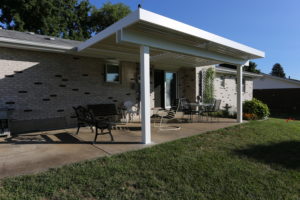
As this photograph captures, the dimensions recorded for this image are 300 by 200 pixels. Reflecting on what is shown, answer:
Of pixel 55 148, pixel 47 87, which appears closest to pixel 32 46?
pixel 47 87

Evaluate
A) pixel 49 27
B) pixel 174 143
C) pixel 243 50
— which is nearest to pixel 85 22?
pixel 49 27

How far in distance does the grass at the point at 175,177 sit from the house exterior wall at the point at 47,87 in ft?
12.2

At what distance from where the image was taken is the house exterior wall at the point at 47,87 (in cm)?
546

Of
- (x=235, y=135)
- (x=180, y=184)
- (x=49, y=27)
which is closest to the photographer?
(x=180, y=184)

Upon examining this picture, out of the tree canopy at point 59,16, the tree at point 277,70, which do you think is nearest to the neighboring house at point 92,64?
the tree canopy at point 59,16

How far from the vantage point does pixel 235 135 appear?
541 centimetres

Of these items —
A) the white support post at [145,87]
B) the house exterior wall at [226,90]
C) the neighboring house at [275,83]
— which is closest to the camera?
the white support post at [145,87]

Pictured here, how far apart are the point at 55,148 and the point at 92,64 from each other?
3840mm

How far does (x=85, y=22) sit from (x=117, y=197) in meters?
24.6

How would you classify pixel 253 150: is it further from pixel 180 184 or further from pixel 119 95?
pixel 119 95

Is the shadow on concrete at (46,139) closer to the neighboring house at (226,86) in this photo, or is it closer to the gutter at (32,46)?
the gutter at (32,46)

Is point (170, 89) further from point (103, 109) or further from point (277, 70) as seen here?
point (277, 70)

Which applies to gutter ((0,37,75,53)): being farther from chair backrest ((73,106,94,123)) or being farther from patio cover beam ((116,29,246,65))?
patio cover beam ((116,29,246,65))

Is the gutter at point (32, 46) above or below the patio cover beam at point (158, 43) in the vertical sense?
above
